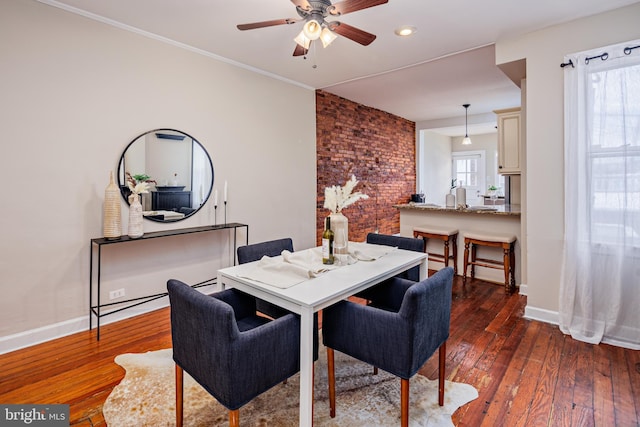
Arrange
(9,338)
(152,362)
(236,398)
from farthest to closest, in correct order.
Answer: (9,338) < (152,362) < (236,398)

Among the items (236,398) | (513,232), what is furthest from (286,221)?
(236,398)

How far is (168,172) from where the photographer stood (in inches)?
125

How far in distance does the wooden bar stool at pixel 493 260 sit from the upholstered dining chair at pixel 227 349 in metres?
3.10

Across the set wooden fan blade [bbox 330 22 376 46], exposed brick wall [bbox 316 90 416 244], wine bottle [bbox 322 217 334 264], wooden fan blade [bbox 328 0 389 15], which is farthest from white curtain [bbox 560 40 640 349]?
exposed brick wall [bbox 316 90 416 244]

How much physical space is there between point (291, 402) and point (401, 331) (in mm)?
823

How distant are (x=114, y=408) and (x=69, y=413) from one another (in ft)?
0.73

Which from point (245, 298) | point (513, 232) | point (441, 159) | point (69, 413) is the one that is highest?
point (441, 159)

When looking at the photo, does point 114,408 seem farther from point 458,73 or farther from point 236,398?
point 458,73

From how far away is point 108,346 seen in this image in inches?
97.9

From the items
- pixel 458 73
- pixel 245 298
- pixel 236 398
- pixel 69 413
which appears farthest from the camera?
pixel 458 73

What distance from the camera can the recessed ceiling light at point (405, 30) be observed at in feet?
9.38

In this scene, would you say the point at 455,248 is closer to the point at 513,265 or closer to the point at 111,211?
the point at 513,265

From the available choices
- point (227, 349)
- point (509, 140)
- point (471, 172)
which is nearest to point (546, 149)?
point (509, 140)

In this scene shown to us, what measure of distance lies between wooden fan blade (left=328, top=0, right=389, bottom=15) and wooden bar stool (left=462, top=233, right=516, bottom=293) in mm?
2962
